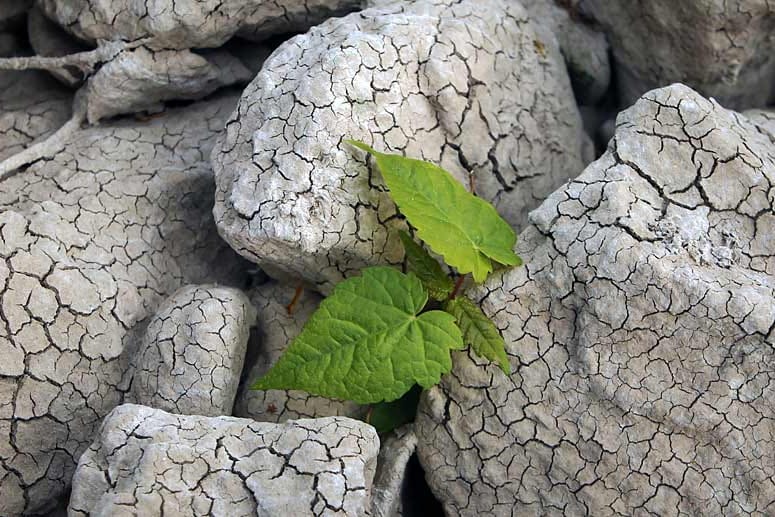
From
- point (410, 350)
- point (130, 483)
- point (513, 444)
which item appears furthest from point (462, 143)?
point (130, 483)

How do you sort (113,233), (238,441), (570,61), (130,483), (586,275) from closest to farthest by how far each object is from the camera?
(130,483)
(238,441)
(586,275)
(113,233)
(570,61)

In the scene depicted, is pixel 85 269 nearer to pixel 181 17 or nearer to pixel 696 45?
pixel 181 17

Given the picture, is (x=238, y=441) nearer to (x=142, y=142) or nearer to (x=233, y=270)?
(x=233, y=270)

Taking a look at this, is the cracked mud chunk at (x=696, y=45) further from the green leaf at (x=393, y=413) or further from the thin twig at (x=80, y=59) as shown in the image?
the thin twig at (x=80, y=59)

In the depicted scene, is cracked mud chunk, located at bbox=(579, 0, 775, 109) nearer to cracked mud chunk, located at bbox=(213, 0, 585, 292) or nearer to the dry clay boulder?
cracked mud chunk, located at bbox=(213, 0, 585, 292)

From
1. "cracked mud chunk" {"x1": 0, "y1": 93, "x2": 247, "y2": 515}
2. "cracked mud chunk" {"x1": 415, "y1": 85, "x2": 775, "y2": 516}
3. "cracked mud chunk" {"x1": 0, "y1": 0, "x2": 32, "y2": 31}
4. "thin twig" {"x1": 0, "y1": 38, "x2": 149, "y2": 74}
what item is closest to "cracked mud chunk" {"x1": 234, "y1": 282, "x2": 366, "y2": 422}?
"cracked mud chunk" {"x1": 0, "y1": 93, "x2": 247, "y2": 515}

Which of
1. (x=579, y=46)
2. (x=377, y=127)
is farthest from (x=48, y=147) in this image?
(x=579, y=46)
